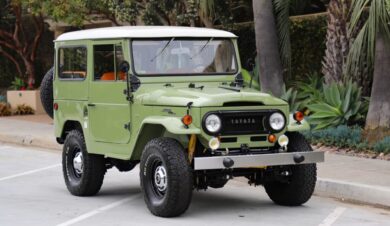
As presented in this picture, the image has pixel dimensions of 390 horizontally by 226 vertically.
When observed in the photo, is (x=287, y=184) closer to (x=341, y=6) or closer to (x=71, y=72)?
(x=71, y=72)

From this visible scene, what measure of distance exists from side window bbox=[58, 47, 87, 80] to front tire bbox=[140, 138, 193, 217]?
204cm

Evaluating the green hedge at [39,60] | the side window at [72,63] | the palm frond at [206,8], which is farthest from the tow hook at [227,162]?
the green hedge at [39,60]

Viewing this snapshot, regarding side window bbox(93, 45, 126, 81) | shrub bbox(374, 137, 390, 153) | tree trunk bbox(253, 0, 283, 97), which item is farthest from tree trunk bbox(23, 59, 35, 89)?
side window bbox(93, 45, 126, 81)

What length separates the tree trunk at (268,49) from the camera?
17.5 meters

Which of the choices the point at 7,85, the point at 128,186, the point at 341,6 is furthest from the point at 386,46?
the point at 7,85

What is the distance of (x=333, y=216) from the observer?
32.4 feet

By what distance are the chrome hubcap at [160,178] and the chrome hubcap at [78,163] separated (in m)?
1.87

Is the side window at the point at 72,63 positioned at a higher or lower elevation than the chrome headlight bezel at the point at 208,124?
higher

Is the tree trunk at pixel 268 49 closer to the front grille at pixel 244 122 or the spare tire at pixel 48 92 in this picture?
the spare tire at pixel 48 92

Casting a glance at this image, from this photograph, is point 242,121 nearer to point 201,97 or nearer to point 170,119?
point 201,97

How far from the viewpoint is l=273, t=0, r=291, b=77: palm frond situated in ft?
58.8

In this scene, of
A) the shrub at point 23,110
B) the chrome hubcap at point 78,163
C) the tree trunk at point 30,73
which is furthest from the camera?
the tree trunk at point 30,73

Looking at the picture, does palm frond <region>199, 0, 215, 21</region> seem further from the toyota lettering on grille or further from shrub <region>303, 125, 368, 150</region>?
the toyota lettering on grille

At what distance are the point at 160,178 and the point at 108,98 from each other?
61.2 inches
